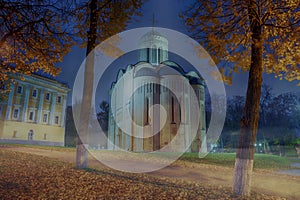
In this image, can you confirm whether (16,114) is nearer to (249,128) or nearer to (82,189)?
(82,189)

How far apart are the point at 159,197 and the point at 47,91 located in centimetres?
3754

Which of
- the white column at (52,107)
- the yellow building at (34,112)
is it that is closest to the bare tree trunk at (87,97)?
the yellow building at (34,112)

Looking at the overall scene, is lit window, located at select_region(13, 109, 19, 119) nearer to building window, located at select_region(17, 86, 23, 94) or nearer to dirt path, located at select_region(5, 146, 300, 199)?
building window, located at select_region(17, 86, 23, 94)

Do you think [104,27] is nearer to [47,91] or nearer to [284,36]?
[284,36]

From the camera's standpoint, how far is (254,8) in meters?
5.65

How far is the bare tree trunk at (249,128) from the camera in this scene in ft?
17.3

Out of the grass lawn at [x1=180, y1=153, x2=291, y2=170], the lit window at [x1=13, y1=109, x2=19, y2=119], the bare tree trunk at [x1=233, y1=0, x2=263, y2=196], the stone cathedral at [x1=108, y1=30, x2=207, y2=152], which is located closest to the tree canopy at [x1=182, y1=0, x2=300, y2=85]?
the bare tree trunk at [x1=233, y1=0, x2=263, y2=196]

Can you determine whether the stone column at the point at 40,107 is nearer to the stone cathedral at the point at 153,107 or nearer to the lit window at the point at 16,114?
the lit window at the point at 16,114

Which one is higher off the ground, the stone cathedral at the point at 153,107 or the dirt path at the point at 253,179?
the stone cathedral at the point at 153,107

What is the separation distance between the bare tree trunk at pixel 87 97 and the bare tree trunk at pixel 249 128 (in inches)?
196

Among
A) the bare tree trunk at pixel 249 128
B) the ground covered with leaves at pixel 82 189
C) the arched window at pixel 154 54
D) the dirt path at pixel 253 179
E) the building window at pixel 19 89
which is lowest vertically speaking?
the dirt path at pixel 253 179

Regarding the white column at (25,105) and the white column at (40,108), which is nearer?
the white column at (25,105)

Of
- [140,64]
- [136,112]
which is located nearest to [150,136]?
[136,112]

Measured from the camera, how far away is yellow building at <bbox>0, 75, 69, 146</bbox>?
32.1 meters
